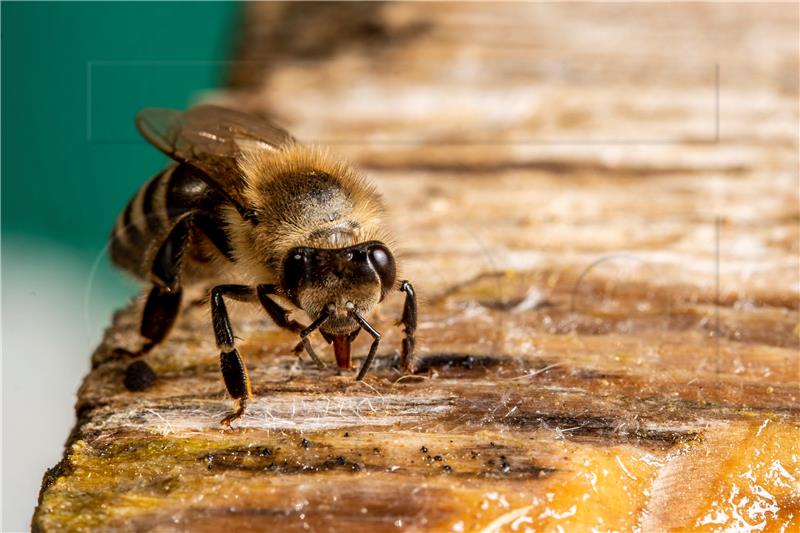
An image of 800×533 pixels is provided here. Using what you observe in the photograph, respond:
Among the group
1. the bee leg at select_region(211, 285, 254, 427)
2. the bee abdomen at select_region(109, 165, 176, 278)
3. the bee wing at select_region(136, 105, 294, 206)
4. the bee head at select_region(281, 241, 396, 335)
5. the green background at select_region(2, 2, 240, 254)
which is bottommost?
the bee leg at select_region(211, 285, 254, 427)

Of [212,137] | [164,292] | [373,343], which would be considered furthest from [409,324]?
[212,137]

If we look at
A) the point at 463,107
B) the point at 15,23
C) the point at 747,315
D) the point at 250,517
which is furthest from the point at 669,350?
the point at 15,23

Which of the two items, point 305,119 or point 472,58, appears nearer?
point 305,119

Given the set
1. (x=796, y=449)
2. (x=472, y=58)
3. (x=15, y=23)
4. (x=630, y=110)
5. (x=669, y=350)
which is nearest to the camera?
(x=796, y=449)

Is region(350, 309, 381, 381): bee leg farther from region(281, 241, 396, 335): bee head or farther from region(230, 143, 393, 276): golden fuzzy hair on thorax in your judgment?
region(230, 143, 393, 276): golden fuzzy hair on thorax

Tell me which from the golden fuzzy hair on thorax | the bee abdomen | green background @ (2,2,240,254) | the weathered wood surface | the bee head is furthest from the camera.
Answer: green background @ (2,2,240,254)

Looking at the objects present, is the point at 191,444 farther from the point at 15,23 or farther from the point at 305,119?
the point at 15,23

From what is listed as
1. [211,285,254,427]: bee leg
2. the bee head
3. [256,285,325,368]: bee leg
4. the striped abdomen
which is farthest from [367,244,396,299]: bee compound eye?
the striped abdomen
